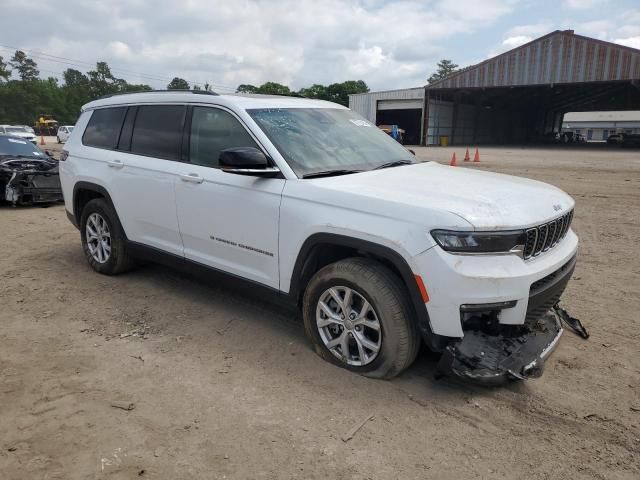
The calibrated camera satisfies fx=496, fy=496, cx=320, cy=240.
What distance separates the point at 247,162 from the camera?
11.3 feet

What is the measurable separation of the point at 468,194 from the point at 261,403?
6.07ft

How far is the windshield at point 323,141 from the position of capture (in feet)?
12.2

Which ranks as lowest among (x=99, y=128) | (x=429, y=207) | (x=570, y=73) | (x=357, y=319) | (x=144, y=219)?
(x=357, y=319)

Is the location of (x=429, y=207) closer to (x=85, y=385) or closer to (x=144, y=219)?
(x=85, y=385)

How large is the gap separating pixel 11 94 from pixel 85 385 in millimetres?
91543

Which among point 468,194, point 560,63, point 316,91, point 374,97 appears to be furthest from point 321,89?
point 468,194

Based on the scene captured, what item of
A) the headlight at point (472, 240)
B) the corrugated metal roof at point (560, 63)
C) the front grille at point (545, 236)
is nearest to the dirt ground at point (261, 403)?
the front grille at point (545, 236)

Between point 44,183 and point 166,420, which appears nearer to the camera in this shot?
point 166,420

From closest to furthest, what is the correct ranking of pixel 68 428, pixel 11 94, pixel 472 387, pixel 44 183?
1. pixel 68 428
2. pixel 472 387
3. pixel 44 183
4. pixel 11 94

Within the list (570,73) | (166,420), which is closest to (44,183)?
(166,420)

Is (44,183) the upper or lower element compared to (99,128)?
lower

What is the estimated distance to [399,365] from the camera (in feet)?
10.4

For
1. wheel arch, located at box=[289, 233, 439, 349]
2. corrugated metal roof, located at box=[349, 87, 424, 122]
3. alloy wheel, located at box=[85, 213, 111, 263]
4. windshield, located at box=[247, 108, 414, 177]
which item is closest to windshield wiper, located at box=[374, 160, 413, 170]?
windshield, located at box=[247, 108, 414, 177]

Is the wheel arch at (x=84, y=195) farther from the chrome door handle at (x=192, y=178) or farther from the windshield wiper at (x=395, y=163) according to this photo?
the windshield wiper at (x=395, y=163)
